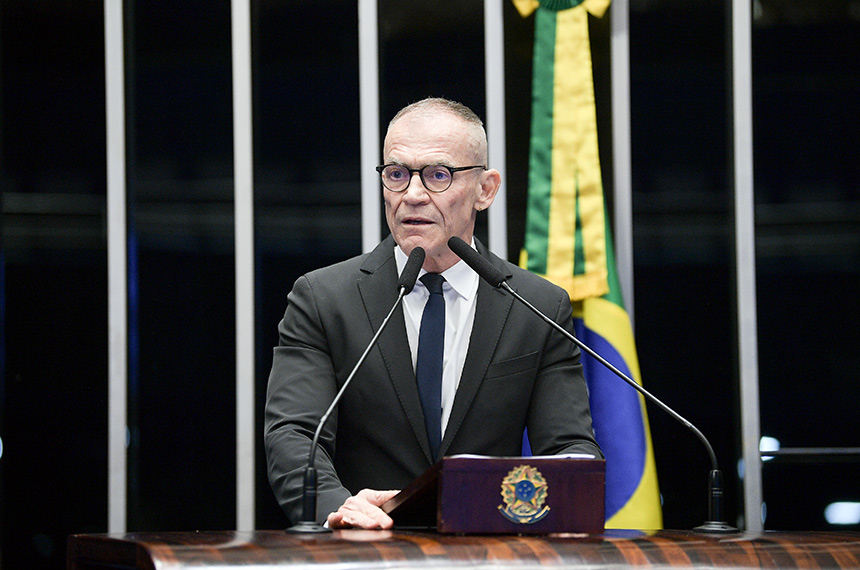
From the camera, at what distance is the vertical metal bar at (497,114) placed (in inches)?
125

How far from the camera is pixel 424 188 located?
6.46ft

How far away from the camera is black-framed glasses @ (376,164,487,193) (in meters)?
1.97

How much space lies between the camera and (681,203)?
10.4 feet

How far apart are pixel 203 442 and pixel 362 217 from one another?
874 millimetres

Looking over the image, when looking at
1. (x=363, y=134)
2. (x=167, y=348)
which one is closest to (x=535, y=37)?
(x=363, y=134)

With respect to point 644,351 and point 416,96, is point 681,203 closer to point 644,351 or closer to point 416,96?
point 644,351

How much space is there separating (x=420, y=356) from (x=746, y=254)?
62.7 inches

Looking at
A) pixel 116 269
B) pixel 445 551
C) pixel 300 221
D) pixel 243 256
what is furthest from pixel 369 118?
pixel 445 551

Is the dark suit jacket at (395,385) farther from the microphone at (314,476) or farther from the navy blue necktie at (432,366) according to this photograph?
the microphone at (314,476)

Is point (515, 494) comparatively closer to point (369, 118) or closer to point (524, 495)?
point (524, 495)

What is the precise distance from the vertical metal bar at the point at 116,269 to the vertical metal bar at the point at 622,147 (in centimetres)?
157

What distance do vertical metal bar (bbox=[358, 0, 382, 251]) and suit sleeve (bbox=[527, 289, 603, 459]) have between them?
3.98ft

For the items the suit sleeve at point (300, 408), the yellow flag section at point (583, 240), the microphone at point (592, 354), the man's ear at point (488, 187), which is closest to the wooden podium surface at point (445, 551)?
the microphone at point (592, 354)

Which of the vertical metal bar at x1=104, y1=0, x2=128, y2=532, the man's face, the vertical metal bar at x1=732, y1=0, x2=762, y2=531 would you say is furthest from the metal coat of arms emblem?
the vertical metal bar at x1=104, y1=0, x2=128, y2=532
